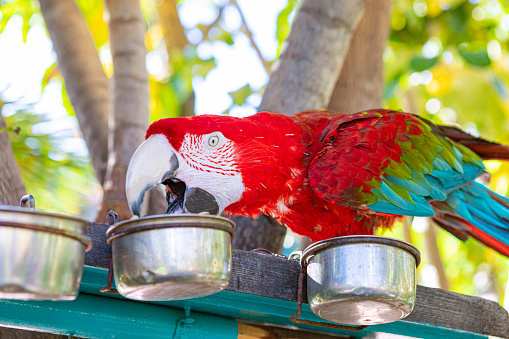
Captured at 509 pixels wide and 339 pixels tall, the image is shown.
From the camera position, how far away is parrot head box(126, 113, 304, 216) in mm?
1560

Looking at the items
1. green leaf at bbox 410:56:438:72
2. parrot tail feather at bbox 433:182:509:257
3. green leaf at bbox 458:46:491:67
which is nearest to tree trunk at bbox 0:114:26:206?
parrot tail feather at bbox 433:182:509:257

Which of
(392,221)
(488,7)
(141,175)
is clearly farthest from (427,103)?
(141,175)

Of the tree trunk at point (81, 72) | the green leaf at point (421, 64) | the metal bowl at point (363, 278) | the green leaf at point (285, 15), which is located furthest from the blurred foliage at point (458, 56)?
the metal bowl at point (363, 278)

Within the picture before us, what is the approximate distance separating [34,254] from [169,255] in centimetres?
25

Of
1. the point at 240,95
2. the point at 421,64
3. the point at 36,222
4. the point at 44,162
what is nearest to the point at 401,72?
the point at 421,64

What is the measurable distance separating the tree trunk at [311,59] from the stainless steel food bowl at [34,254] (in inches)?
48.3

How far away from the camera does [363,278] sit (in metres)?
1.27

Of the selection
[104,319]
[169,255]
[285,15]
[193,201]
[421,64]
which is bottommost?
[104,319]

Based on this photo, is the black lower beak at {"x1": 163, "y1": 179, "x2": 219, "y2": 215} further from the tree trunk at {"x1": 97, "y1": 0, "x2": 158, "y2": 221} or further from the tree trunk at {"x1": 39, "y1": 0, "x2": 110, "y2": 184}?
the tree trunk at {"x1": 39, "y1": 0, "x2": 110, "y2": 184}

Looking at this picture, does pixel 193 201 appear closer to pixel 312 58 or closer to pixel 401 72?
pixel 312 58

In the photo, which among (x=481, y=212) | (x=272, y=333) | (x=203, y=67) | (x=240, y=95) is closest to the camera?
(x=272, y=333)

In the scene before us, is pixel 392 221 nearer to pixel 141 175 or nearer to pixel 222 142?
pixel 222 142

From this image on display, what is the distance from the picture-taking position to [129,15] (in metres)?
2.35

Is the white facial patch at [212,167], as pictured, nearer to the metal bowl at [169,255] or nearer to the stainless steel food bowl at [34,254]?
the metal bowl at [169,255]
